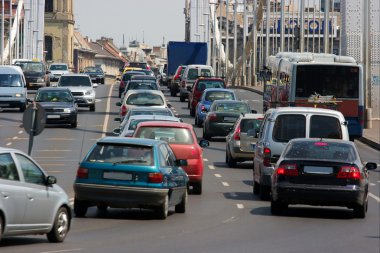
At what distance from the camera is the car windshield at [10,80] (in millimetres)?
59219

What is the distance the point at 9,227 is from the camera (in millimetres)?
15664

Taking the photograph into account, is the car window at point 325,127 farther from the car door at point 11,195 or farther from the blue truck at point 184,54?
the blue truck at point 184,54

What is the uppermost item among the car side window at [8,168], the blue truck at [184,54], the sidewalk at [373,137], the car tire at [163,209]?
the blue truck at [184,54]

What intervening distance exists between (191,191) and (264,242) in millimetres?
8685

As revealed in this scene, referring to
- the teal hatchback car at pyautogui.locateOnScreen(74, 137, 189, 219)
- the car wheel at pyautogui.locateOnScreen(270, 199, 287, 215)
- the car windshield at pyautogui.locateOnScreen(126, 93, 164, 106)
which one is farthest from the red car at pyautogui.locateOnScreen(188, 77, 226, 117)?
the teal hatchback car at pyautogui.locateOnScreen(74, 137, 189, 219)

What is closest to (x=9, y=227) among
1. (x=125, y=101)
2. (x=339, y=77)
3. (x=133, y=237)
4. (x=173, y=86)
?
(x=133, y=237)

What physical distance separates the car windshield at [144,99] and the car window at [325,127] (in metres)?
19.7

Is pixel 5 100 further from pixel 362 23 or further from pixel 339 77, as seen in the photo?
pixel 339 77

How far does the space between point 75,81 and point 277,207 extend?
40.4 metres

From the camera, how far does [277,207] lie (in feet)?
72.0

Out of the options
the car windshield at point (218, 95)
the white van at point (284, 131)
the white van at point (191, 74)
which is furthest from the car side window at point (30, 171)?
the white van at point (191, 74)

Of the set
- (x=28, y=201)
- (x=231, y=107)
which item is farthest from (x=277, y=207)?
(x=231, y=107)

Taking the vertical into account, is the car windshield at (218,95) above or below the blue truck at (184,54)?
below

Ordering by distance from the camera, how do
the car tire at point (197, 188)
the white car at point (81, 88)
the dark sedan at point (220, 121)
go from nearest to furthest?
1. the car tire at point (197, 188)
2. the dark sedan at point (220, 121)
3. the white car at point (81, 88)
